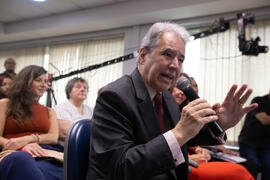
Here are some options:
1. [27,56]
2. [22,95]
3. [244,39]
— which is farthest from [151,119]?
[27,56]

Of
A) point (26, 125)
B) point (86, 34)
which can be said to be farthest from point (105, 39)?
point (26, 125)

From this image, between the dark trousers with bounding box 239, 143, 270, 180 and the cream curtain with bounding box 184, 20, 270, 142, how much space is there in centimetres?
90

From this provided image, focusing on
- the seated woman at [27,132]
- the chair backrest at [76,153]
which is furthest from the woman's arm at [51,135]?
the chair backrest at [76,153]

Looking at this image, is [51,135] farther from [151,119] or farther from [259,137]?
[259,137]

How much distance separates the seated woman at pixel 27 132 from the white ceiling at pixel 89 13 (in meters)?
2.55

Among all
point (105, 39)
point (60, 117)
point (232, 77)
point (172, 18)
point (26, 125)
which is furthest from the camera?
point (105, 39)

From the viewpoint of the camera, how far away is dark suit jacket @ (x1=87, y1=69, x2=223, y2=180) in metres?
0.79

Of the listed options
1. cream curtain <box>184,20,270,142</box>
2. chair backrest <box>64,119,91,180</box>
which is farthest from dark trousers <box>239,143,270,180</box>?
chair backrest <box>64,119,91,180</box>

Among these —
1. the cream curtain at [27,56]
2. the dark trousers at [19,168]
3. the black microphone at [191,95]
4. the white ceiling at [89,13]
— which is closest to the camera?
the black microphone at [191,95]

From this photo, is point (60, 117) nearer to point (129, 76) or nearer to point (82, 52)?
point (129, 76)

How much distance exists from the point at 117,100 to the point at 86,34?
4.54m

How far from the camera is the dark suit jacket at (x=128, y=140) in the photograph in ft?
2.58

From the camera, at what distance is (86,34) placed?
5.20m

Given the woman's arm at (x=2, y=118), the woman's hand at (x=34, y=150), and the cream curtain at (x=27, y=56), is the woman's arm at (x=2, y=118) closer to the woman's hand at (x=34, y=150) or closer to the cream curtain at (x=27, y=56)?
the woman's hand at (x=34, y=150)
